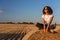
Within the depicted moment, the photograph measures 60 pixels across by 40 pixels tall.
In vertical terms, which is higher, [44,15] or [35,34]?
[44,15]

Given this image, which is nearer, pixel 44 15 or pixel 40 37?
pixel 40 37

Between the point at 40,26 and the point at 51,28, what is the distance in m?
0.32

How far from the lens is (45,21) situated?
739 cm

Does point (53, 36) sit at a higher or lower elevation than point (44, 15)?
lower

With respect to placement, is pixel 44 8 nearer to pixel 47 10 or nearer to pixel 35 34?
pixel 47 10

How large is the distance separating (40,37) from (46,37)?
0.54ft

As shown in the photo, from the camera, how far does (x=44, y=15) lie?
24.5 feet

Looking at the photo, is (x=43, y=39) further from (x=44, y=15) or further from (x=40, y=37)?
(x=44, y=15)

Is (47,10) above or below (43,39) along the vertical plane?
above

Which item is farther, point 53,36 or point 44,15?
point 44,15

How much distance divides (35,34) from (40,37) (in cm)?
28

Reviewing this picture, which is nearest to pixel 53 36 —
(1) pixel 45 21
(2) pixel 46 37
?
(2) pixel 46 37

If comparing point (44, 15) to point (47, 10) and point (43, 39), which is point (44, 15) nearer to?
point (47, 10)

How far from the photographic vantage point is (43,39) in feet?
22.9
